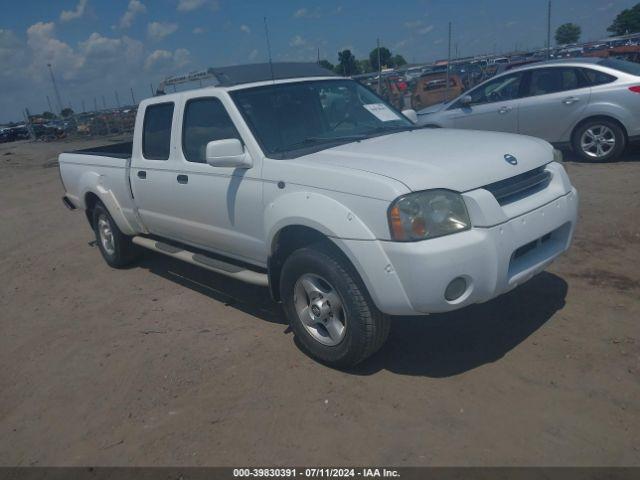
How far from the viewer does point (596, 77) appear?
8.64 m

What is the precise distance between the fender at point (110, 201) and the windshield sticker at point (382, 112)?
2895 mm

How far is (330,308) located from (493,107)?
286 inches

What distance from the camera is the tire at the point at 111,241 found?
6.36 meters

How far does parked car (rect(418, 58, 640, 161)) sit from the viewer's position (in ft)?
27.6

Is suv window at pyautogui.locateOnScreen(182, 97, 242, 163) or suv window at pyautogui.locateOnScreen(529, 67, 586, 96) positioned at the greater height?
suv window at pyautogui.locateOnScreen(182, 97, 242, 163)

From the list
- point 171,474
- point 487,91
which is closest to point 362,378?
A: point 171,474

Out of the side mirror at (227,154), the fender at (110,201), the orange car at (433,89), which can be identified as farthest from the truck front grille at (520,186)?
the orange car at (433,89)

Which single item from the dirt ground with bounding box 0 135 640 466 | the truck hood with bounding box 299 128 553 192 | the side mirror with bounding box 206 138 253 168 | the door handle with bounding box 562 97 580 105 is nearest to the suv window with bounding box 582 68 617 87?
the door handle with bounding box 562 97 580 105

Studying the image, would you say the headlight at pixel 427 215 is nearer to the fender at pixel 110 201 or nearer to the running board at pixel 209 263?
the running board at pixel 209 263

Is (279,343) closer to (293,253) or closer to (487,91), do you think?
(293,253)

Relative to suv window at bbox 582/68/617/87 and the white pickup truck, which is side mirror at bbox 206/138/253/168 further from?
suv window at bbox 582/68/617/87

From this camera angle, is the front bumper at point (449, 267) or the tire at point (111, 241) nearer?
the front bumper at point (449, 267)

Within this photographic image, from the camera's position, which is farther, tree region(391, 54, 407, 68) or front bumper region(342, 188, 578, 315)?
tree region(391, 54, 407, 68)

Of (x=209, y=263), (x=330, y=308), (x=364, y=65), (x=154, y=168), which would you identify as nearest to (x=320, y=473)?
(x=330, y=308)
